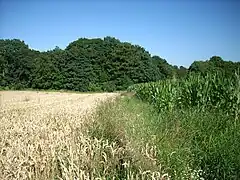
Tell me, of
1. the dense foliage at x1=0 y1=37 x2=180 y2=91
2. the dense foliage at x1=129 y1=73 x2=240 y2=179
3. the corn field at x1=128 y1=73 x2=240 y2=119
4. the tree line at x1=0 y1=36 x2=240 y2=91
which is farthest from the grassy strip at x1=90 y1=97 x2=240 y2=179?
the dense foliage at x1=0 y1=37 x2=180 y2=91

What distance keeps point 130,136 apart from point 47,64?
60.7 meters

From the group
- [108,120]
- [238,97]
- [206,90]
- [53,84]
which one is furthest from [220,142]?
[53,84]

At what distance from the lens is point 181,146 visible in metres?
5.25

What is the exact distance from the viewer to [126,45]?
70.7m

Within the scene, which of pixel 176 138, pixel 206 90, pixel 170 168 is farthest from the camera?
pixel 206 90

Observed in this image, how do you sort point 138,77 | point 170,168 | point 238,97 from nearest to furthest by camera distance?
point 170,168 → point 238,97 → point 138,77

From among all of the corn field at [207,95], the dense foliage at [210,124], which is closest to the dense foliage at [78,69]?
the corn field at [207,95]

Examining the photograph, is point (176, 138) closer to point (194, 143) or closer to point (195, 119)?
point (194, 143)

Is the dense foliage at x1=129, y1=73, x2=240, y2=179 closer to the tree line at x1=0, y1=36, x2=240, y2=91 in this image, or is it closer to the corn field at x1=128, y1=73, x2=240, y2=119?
the corn field at x1=128, y1=73, x2=240, y2=119

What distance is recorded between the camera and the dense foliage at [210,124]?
4.41 meters

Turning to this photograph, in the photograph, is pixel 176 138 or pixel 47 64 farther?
pixel 47 64

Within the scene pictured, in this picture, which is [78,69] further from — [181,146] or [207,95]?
[181,146]

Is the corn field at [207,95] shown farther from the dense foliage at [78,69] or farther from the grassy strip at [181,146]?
the dense foliage at [78,69]

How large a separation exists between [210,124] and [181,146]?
5.02 feet
